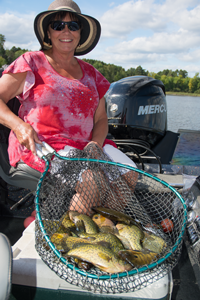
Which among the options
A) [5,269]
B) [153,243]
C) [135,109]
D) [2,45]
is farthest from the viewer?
[2,45]

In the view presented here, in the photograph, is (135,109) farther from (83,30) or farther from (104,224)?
(104,224)

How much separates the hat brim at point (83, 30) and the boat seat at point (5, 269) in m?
1.65

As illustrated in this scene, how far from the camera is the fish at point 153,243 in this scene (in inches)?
51.0

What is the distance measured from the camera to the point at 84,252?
3.68ft

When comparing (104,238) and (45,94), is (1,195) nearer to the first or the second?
(45,94)

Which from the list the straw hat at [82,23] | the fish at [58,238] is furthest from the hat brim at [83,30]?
the fish at [58,238]

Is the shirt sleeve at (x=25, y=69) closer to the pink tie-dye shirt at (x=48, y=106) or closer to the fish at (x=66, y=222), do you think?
the pink tie-dye shirt at (x=48, y=106)

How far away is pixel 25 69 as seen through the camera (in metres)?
1.68

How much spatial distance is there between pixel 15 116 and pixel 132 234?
1.12m

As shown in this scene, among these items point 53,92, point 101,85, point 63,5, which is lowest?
point 53,92

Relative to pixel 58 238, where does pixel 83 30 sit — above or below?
above

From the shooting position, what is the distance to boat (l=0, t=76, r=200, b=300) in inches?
48.0

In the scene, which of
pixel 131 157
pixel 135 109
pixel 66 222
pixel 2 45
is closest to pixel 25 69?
pixel 66 222

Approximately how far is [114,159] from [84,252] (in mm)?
930
